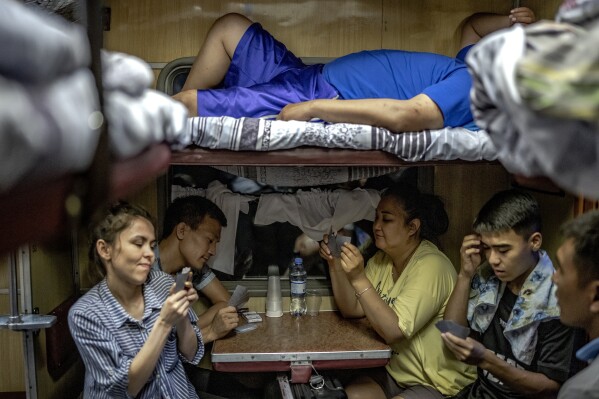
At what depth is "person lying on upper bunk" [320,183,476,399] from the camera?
2.93 m

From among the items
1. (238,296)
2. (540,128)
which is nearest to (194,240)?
(238,296)

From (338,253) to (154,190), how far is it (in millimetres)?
1154

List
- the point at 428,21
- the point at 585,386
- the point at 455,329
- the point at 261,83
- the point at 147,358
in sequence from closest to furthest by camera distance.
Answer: the point at 585,386 < the point at 147,358 < the point at 455,329 < the point at 261,83 < the point at 428,21

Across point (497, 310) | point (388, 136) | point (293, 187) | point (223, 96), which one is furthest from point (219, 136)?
point (497, 310)

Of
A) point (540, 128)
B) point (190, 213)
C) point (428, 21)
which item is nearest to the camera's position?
point (540, 128)

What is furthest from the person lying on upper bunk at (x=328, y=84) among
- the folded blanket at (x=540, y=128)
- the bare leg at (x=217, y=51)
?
the folded blanket at (x=540, y=128)

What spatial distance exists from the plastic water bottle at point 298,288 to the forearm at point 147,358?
47.4 inches

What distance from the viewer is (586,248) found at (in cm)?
190

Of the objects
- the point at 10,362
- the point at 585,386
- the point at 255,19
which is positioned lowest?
the point at 10,362

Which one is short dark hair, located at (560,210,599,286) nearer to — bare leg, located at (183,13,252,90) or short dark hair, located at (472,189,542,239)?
short dark hair, located at (472,189,542,239)

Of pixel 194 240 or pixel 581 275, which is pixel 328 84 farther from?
pixel 581 275

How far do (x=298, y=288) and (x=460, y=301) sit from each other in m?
0.99

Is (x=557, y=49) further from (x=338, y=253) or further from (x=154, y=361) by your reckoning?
(x=338, y=253)

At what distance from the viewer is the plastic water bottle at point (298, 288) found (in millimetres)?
3477
